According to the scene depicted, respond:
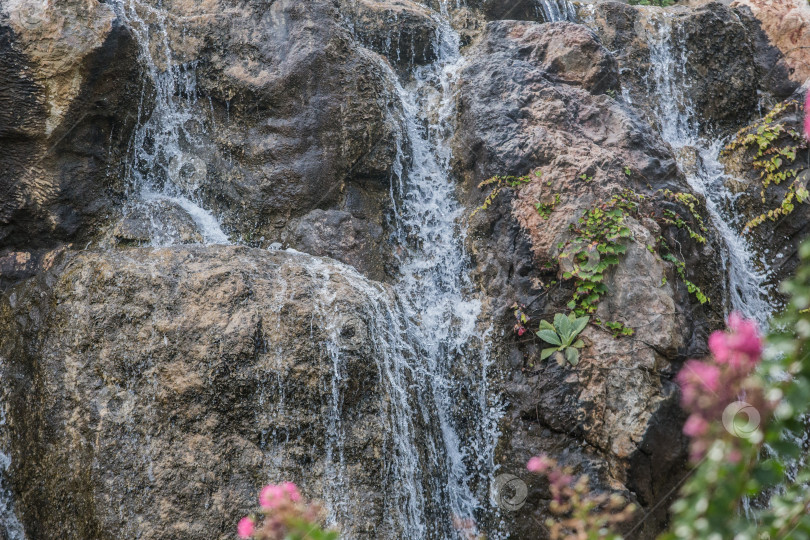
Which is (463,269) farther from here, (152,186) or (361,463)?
(152,186)

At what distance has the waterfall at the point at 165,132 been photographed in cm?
564

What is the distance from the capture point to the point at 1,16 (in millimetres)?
5012

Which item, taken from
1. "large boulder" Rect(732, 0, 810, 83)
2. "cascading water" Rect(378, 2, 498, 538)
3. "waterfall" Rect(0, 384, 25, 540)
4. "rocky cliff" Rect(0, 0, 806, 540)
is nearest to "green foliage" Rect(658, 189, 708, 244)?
"rocky cliff" Rect(0, 0, 806, 540)

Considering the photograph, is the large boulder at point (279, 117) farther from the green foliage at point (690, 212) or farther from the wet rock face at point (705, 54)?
the wet rock face at point (705, 54)

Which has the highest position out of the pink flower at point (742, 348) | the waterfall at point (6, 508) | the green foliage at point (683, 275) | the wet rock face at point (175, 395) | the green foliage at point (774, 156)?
the green foliage at point (774, 156)

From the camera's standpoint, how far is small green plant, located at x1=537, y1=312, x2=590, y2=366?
4.58 meters

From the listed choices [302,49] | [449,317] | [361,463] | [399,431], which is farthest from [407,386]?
[302,49]

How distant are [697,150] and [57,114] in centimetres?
700

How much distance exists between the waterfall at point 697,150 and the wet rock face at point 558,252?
0.69 meters

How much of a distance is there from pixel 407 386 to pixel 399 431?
1.30ft

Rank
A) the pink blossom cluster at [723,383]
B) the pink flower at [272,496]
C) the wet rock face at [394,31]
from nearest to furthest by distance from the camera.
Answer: the pink blossom cluster at [723,383] → the pink flower at [272,496] → the wet rock face at [394,31]

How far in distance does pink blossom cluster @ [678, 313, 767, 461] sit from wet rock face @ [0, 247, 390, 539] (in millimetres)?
2777

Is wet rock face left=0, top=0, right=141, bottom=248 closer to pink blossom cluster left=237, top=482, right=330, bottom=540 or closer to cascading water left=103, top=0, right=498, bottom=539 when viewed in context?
cascading water left=103, top=0, right=498, bottom=539

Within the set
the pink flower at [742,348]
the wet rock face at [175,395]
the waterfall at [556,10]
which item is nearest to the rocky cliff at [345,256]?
the wet rock face at [175,395]
